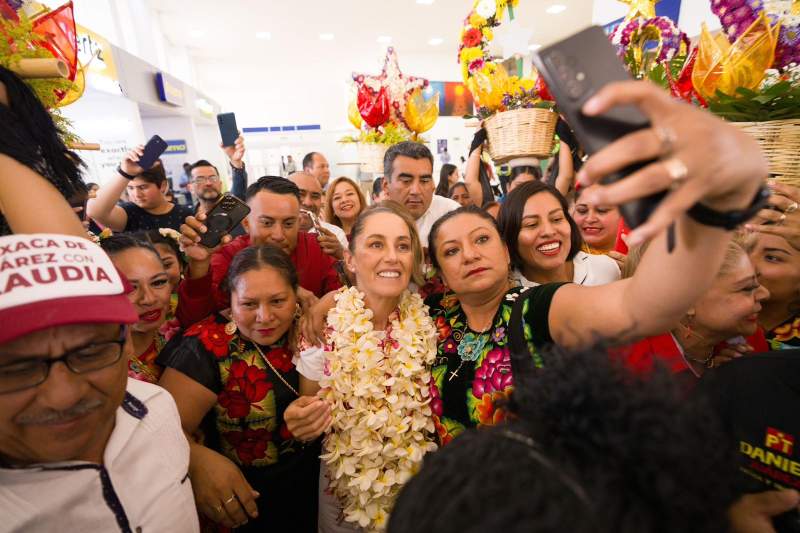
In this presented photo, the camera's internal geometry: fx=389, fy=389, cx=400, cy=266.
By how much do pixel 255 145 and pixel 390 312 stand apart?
11.0m

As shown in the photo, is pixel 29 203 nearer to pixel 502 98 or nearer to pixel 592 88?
pixel 592 88

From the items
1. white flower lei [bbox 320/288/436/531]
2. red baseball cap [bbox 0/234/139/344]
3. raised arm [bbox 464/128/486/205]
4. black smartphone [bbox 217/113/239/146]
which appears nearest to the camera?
red baseball cap [bbox 0/234/139/344]

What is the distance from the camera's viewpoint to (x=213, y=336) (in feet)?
5.31

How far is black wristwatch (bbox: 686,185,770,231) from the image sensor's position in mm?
593

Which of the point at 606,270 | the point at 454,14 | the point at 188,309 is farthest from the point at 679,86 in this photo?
the point at 454,14

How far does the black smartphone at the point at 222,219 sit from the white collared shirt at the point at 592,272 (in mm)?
1527

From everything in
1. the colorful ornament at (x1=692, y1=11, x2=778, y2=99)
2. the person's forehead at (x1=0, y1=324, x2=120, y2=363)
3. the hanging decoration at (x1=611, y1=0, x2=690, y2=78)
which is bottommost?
the person's forehead at (x1=0, y1=324, x2=120, y2=363)

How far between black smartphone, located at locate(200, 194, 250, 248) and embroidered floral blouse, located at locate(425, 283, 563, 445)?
1.21 m

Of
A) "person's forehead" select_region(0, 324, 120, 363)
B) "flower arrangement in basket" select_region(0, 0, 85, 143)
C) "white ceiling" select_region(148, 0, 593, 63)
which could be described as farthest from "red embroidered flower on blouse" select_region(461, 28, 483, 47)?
"white ceiling" select_region(148, 0, 593, 63)

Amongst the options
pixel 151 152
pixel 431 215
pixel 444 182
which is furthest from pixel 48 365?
pixel 444 182

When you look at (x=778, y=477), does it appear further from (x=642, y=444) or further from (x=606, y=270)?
(x=606, y=270)

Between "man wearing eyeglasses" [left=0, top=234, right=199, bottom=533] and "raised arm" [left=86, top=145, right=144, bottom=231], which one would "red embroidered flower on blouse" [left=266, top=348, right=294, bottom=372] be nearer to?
"man wearing eyeglasses" [left=0, top=234, right=199, bottom=533]

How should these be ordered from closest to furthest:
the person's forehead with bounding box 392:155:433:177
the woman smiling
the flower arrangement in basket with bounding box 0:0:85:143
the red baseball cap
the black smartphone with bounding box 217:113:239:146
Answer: the red baseball cap
the flower arrangement in basket with bounding box 0:0:85:143
the woman smiling
the black smartphone with bounding box 217:113:239:146
the person's forehead with bounding box 392:155:433:177

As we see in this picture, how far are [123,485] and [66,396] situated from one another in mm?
282
